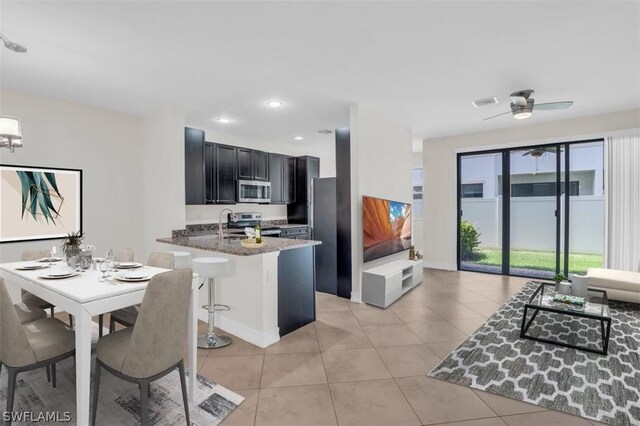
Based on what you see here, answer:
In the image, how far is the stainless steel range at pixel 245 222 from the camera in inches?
216

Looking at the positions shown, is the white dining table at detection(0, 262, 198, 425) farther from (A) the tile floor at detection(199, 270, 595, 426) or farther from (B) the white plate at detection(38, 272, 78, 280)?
(A) the tile floor at detection(199, 270, 595, 426)

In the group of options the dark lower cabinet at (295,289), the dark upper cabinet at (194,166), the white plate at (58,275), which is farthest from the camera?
the dark upper cabinet at (194,166)

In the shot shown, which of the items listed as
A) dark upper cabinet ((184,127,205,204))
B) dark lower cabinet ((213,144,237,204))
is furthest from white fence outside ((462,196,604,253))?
dark upper cabinet ((184,127,205,204))

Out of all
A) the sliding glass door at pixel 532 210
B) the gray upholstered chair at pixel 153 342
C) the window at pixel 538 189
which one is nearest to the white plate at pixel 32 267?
the gray upholstered chair at pixel 153 342

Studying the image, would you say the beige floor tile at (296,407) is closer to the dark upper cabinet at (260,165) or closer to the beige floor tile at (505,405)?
the beige floor tile at (505,405)

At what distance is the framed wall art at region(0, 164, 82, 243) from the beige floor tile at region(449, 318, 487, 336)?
4751mm

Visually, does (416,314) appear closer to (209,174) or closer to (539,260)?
(539,260)

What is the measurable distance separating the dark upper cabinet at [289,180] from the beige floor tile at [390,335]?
3.72m

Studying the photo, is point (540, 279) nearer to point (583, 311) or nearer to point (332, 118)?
point (583, 311)

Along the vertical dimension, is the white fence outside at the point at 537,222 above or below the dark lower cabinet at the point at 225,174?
below

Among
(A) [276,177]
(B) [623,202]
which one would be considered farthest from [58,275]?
(B) [623,202]

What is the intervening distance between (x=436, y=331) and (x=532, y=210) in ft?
12.1

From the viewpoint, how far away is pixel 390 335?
326 cm

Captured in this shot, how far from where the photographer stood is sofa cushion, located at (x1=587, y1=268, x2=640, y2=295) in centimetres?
382
